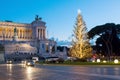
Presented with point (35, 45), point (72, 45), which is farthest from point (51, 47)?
point (72, 45)

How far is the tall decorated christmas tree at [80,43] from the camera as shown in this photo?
7325 cm

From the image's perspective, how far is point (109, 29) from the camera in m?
111

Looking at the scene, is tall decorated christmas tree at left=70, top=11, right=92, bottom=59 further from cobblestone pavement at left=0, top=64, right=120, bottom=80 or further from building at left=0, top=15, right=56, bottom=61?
building at left=0, top=15, right=56, bottom=61

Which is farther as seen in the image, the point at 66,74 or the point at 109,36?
the point at 109,36

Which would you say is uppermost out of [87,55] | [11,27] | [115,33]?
[11,27]

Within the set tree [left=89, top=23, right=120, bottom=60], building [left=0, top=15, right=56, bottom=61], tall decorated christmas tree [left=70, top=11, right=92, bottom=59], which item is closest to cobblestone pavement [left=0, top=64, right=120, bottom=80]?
tall decorated christmas tree [left=70, top=11, right=92, bottom=59]

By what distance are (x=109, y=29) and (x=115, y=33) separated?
2.33m

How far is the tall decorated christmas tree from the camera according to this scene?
7325cm

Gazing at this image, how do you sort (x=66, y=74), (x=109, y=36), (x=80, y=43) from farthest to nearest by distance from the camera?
1. (x=109, y=36)
2. (x=80, y=43)
3. (x=66, y=74)

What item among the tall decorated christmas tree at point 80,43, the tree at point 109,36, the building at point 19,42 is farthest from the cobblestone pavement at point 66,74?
the building at point 19,42

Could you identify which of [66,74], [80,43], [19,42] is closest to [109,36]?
[80,43]

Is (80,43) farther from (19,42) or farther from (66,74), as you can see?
(19,42)

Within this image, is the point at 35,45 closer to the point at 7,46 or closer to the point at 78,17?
the point at 7,46

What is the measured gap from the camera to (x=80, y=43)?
7369 cm
